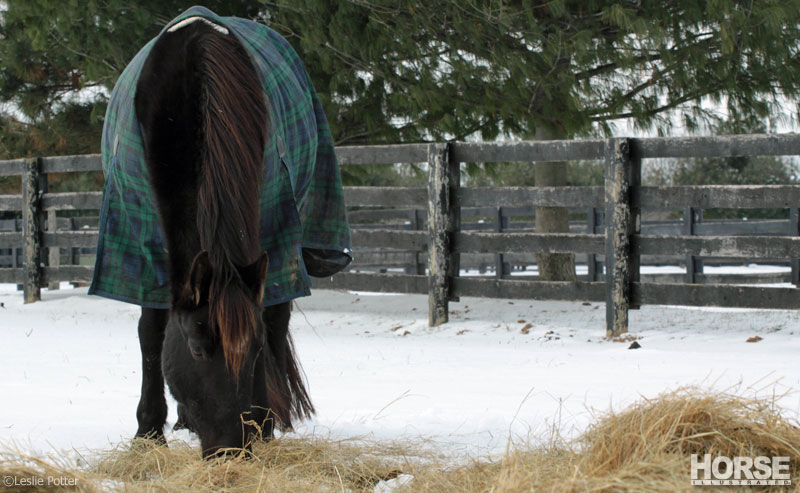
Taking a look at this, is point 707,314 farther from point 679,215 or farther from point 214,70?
point 679,215

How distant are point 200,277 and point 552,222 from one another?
6027 millimetres

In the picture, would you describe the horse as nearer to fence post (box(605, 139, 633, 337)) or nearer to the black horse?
the black horse

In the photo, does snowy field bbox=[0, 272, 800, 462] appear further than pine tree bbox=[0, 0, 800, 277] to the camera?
No

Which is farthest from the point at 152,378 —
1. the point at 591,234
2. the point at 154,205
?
the point at 591,234

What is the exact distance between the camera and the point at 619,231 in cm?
560

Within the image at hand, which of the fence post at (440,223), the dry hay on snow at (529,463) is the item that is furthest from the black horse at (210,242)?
the fence post at (440,223)

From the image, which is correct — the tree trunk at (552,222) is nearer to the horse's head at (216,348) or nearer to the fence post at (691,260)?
the fence post at (691,260)

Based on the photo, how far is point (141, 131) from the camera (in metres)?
2.78

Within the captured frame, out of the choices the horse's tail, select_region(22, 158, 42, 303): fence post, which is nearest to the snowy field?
select_region(22, 158, 42, 303): fence post

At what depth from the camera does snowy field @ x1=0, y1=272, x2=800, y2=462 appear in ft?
10.1

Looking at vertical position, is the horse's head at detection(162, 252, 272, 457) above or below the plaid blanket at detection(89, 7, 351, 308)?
below

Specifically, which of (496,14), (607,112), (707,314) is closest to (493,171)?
(607,112)

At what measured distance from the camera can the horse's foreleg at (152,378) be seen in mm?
2949

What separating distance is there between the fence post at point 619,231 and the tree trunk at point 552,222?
1.93 meters
